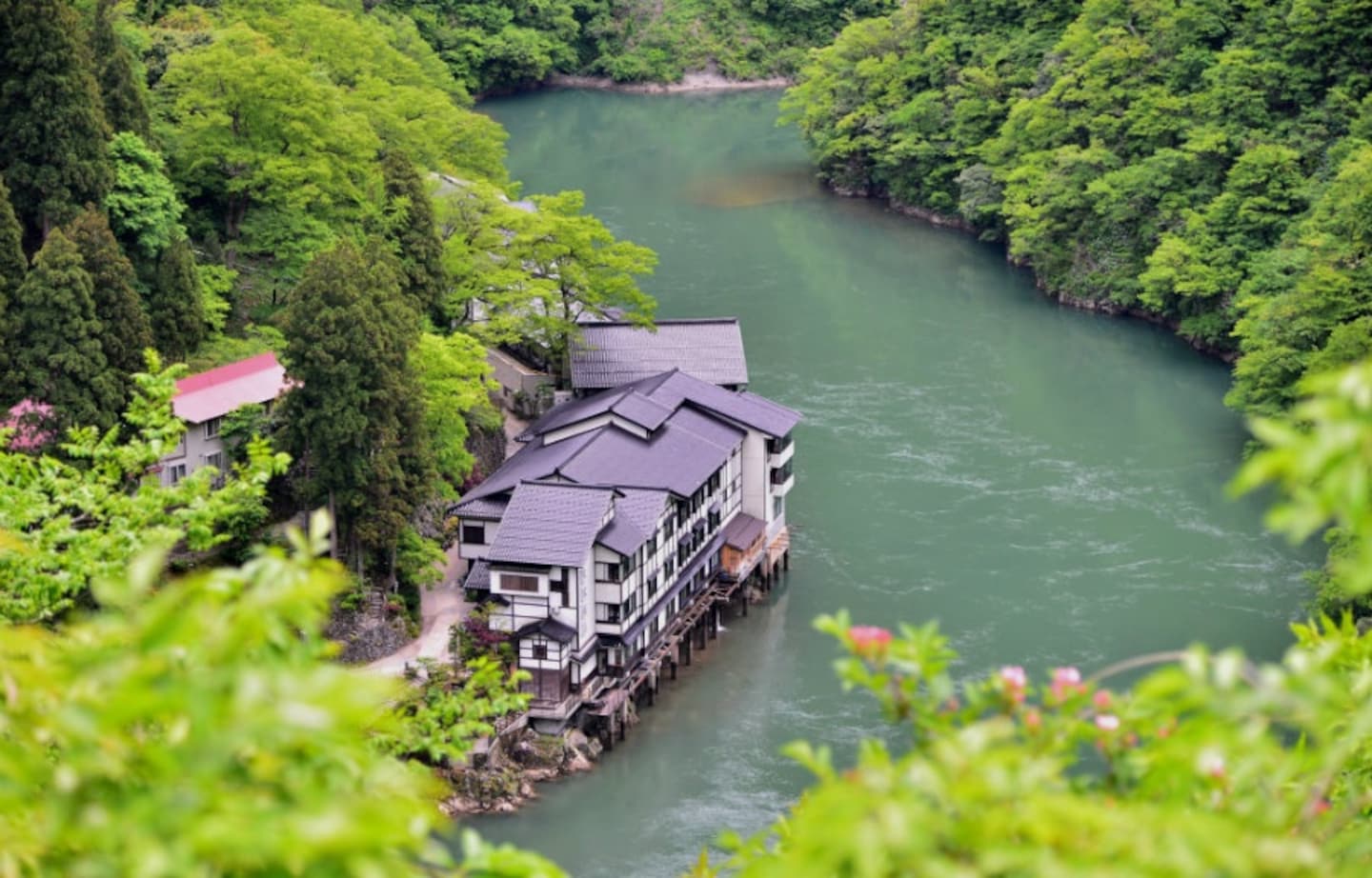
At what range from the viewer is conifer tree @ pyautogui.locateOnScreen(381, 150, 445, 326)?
35250 millimetres

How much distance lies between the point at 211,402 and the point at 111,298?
8.67ft

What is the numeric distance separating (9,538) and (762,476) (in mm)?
21758

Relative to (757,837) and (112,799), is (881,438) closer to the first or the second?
(757,837)

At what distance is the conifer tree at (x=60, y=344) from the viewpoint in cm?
2636

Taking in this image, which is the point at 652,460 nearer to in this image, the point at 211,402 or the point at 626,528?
the point at 626,528

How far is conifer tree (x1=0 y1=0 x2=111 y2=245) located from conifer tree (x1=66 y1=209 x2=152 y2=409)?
3.58 meters

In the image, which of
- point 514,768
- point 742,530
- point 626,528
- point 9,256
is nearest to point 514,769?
point 514,768

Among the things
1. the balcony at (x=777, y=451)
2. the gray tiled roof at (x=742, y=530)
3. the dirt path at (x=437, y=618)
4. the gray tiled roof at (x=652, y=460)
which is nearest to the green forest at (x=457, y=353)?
the dirt path at (x=437, y=618)

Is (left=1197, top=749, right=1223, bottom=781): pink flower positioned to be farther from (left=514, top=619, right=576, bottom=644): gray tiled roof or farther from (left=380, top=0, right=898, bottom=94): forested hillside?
(left=380, top=0, right=898, bottom=94): forested hillside

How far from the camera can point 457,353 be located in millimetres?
32312

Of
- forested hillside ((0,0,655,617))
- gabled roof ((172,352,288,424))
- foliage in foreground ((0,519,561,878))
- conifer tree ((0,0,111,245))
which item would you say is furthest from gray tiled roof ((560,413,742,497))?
foliage in foreground ((0,519,561,878))

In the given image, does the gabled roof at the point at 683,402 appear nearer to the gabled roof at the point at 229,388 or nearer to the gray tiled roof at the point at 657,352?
the gray tiled roof at the point at 657,352

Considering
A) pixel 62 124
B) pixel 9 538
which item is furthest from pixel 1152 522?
pixel 9 538

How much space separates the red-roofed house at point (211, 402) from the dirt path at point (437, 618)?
161 inches
